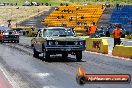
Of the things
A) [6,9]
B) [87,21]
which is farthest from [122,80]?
[6,9]

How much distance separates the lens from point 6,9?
108 meters

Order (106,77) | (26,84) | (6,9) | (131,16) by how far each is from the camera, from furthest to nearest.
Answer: (6,9), (131,16), (26,84), (106,77)

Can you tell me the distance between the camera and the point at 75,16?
8644 centimetres

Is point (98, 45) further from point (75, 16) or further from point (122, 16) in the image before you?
point (75, 16)

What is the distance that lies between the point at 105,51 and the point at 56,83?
709 inches

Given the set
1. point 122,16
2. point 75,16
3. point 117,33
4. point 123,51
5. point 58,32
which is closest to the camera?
point 58,32

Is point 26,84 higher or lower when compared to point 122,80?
lower

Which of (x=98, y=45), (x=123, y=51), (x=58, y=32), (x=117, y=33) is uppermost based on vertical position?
(x=58, y=32)

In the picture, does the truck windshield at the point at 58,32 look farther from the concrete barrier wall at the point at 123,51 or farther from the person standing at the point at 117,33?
the person standing at the point at 117,33

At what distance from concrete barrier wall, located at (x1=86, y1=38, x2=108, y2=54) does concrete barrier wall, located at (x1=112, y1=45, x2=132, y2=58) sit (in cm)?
275

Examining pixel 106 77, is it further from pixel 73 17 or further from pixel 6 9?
pixel 6 9

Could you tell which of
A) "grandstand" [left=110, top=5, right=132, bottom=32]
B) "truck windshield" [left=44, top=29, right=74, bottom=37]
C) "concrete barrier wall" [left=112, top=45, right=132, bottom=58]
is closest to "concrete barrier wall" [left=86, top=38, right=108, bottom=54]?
"concrete barrier wall" [left=112, top=45, right=132, bottom=58]

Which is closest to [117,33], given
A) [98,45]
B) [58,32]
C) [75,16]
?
[98,45]

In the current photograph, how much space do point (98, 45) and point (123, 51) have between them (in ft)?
19.8
